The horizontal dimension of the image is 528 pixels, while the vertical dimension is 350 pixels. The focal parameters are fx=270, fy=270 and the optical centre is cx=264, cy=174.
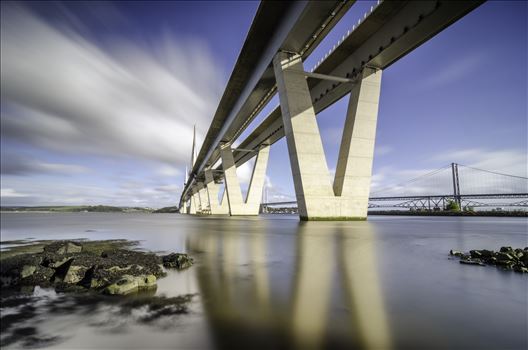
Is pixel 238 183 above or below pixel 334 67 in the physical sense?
below

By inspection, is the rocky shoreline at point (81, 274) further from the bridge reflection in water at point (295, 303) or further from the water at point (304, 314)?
the bridge reflection in water at point (295, 303)

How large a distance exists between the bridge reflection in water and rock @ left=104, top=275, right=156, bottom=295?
0.68 meters

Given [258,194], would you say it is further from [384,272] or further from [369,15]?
[384,272]

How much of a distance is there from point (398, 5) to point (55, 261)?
2078cm

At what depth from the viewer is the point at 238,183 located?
4525 cm

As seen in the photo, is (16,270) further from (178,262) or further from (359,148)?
(359,148)

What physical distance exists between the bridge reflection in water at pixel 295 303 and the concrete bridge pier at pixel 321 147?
13.6 m

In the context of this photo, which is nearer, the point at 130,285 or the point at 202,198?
the point at 130,285

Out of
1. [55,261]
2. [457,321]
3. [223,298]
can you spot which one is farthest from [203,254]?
[457,321]

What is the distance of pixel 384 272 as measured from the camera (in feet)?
14.3

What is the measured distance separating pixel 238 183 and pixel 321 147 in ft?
90.4

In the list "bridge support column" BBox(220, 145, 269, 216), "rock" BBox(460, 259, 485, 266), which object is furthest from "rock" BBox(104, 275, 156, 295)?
"bridge support column" BBox(220, 145, 269, 216)

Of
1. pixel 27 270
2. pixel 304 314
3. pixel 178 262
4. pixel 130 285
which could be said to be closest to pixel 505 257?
pixel 304 314

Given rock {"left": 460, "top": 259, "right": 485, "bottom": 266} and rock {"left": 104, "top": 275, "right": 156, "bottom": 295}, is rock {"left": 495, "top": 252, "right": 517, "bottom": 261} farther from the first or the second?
rock {"left": 104, "top": 275, "right": 156, "bottom": 295}
